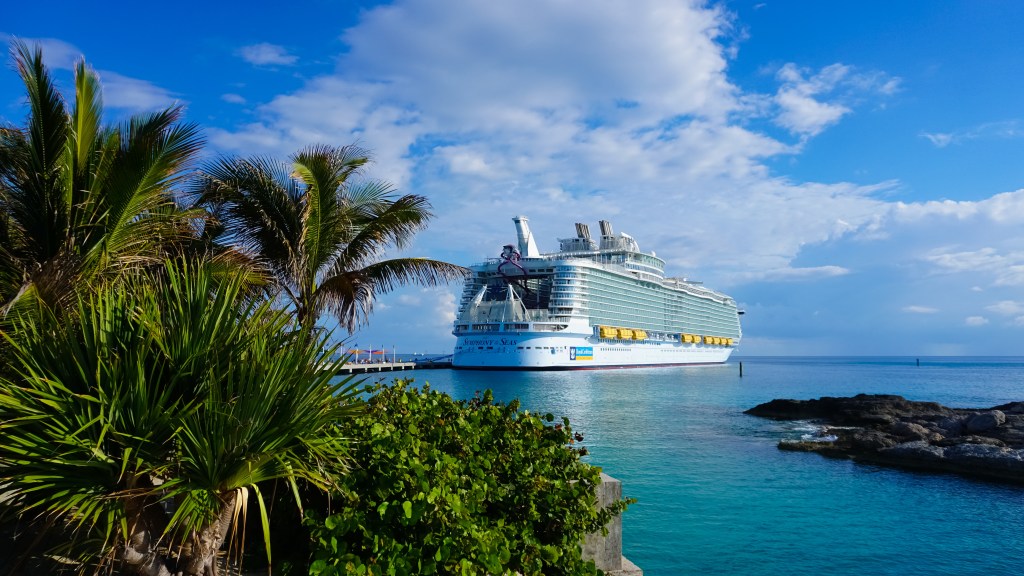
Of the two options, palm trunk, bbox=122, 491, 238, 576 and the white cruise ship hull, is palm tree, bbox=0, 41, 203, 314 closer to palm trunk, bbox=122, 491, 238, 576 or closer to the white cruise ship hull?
palm trunk, bbox=122, 491, 238, 576

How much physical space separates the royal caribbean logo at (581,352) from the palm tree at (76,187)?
55602mm

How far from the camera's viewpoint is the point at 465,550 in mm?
3330

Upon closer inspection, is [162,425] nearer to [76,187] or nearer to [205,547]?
[205,547]

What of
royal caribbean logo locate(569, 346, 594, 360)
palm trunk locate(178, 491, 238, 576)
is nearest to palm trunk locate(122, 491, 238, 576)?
palm trunk locate(178, 491, 238, 576)

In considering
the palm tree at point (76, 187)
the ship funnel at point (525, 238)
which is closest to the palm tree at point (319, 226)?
the palm tree at point (76, 187)

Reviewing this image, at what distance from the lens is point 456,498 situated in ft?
10.8

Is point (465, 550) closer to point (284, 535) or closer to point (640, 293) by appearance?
point (284, 535)

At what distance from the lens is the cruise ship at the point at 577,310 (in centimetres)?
5891

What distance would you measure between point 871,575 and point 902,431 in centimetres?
1461

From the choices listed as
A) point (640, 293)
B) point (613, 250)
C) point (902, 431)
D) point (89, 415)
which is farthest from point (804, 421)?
point (613, 250)

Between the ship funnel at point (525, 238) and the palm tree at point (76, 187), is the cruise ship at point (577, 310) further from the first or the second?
the palm tree at point (76, 187)

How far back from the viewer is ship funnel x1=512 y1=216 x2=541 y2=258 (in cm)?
7262

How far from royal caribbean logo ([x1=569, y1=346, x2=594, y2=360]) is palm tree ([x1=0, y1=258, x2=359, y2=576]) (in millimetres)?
57732

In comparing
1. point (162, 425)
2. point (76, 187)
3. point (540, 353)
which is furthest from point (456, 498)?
point (540, 353)
